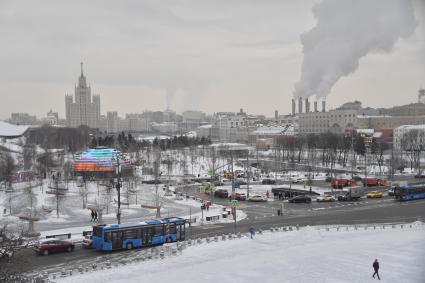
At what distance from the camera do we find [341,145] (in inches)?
3275

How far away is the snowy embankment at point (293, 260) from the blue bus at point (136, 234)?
1.06 meters

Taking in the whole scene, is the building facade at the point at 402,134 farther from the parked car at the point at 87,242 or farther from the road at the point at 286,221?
the parked car at the point at 87,242

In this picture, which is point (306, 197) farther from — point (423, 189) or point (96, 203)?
point (96, 203)

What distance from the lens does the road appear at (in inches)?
786

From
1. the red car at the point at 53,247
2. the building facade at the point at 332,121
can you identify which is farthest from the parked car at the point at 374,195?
the building facade at the point at 332,121

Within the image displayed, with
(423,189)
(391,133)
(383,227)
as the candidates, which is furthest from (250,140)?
(383,227)

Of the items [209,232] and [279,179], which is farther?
[279,179]

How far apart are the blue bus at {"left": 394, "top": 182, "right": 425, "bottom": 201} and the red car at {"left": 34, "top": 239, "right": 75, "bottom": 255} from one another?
971 inches

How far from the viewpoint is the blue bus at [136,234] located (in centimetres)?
2200

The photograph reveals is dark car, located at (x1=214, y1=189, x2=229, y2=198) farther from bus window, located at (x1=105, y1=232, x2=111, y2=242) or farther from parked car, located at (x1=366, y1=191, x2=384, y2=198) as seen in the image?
bus window, located at (x1=105, y1=232, x2=111, y2=242)

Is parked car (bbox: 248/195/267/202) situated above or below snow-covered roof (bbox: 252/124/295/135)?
below

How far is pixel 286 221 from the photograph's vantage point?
2889cm

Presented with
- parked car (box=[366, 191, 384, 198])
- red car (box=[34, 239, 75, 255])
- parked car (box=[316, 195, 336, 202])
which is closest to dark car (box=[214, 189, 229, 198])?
parked car (box=[316, 195, 336, 202])

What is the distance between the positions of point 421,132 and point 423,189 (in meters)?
57.6
